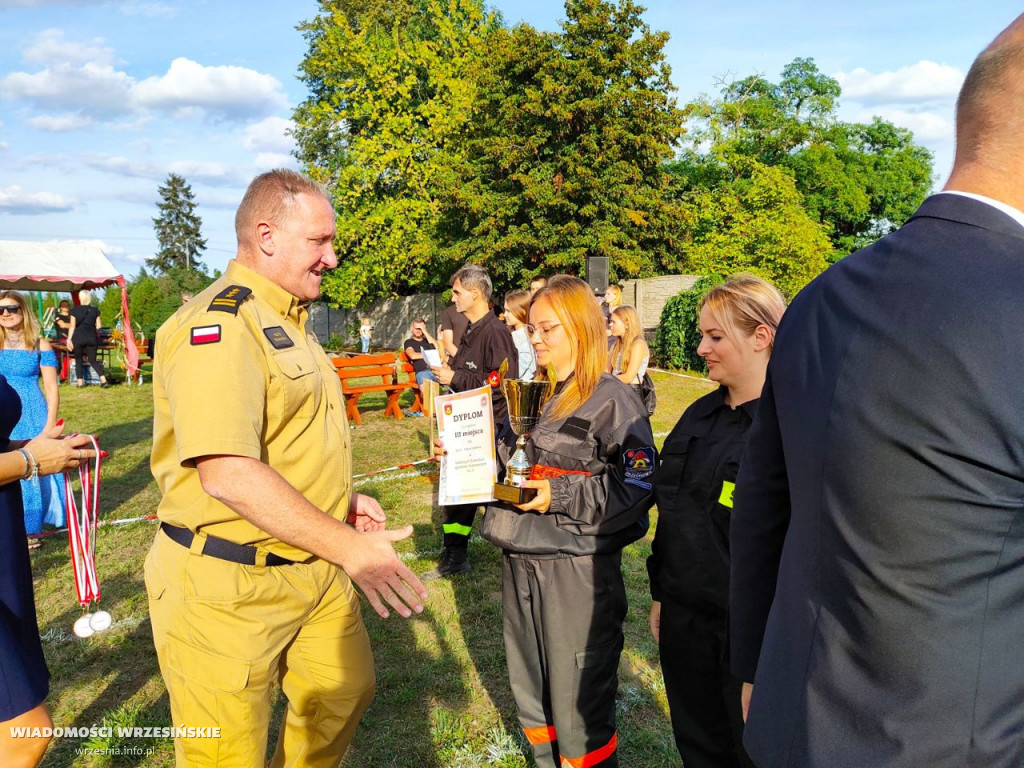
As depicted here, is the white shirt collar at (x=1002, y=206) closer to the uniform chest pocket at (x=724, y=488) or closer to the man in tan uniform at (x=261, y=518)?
the uniform chest pocket at (x=724, y=488)

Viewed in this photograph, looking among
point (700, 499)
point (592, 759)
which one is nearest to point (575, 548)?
point (700, 499)

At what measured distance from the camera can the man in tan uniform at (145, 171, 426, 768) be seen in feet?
6.50

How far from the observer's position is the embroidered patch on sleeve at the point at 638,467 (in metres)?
2.65

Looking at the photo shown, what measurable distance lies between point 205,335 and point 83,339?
18.7 metres

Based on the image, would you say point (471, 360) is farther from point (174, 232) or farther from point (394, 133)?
point (174, 232)

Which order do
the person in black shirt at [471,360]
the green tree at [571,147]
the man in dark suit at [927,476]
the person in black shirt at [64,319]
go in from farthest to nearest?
the green tree at [571,147], the person in black shirt at [64,319], the person in black shirt at [471,360], the man in dark suit at [927,476]

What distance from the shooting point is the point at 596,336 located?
2885mm

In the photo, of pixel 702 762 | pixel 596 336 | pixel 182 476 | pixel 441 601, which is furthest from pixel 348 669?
pixel 441 601

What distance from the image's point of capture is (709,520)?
2.42 m

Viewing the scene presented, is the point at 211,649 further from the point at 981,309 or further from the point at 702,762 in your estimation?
the point at 981,309

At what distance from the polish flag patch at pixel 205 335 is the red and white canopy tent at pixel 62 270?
60.2 ft

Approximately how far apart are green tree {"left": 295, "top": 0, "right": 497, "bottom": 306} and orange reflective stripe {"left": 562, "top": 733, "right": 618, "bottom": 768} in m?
24.1

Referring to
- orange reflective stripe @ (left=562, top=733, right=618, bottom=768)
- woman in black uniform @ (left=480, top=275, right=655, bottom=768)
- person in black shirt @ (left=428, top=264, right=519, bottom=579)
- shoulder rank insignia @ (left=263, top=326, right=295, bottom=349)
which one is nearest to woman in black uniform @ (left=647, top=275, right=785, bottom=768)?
woman in black uniform @ (left=480, top=275, right=655, bottom=768)

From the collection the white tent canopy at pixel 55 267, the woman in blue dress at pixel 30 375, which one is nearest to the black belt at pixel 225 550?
the woman in blue dress at pixel 30 375
